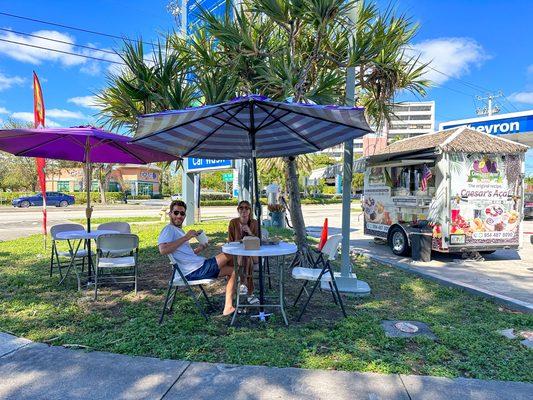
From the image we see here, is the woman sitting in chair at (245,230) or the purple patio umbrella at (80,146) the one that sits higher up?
the purple patio umbrella at (80,146)

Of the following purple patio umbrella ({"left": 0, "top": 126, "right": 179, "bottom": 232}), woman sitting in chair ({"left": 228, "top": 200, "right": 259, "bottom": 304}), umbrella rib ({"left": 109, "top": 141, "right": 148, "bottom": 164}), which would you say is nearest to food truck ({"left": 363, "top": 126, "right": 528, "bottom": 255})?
woman sitting in chair ({"left": 228, "top": 200, "right": 259, "bottom": 304})

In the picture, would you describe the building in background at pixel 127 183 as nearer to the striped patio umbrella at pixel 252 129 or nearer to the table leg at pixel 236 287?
the striped patio umbrella at pixel 252 129

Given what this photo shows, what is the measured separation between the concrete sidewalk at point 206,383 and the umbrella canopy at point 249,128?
85.3 inches

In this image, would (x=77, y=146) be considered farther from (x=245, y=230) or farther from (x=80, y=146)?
(x=245, y=230)

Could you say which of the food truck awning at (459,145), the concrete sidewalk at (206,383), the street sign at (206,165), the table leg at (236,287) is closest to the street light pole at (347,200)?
the table leg at (236,287)

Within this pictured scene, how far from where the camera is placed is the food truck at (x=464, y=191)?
855 centimetres

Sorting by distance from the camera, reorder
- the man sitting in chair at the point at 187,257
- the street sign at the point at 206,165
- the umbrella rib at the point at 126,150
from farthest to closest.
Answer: the street sign at the point at 206,165, the umbrella rib at the point at 126,150, the man sitting in chair at the point at 187,257

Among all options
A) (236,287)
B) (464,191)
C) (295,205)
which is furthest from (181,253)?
(464,191)

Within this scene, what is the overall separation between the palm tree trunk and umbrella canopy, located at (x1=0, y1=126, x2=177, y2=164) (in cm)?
213

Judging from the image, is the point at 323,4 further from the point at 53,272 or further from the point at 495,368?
the point at 53,272

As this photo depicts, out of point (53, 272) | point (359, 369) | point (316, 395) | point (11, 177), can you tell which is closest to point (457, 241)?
point (359, 369)

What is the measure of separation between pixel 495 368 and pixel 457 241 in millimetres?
5674

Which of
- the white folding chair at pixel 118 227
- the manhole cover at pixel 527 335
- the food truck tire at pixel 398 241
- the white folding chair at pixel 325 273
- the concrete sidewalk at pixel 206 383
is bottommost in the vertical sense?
the manhole cover at pixel 527 335

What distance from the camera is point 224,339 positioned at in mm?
3891
